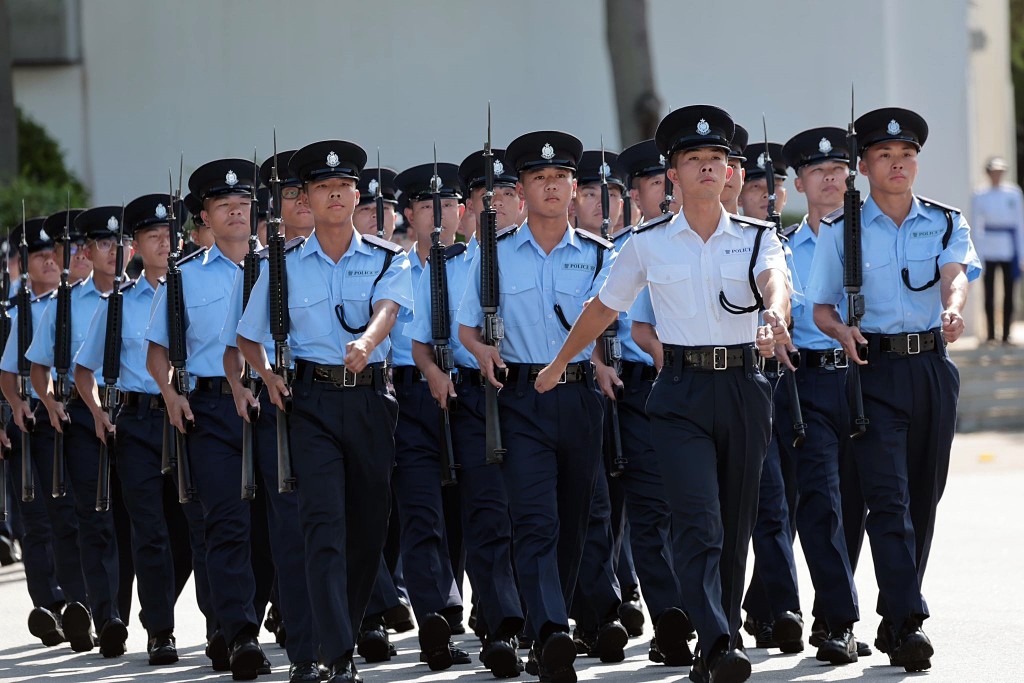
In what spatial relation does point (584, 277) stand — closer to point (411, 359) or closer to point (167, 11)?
point (411, 359)

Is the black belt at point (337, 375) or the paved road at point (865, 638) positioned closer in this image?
the black belt at point (337, 375)

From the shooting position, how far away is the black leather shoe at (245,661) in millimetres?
8141

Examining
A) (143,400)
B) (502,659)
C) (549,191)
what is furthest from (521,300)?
(143,400)

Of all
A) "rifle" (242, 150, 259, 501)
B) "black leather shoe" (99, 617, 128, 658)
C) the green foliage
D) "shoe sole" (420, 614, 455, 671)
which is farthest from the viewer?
the green foliage

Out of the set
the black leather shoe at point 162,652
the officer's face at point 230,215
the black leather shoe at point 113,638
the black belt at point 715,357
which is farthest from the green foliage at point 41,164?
the black belt at point 715,357

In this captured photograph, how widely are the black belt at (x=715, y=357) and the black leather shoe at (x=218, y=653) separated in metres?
2.61

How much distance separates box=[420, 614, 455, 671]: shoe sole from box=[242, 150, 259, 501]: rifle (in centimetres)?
96

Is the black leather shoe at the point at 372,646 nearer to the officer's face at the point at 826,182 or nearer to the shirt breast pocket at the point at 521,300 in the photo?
the shirt breast pocket at the point at 521,300

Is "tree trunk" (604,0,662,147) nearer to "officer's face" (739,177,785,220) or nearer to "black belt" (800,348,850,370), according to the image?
"officer's face" (739,177,785,220)

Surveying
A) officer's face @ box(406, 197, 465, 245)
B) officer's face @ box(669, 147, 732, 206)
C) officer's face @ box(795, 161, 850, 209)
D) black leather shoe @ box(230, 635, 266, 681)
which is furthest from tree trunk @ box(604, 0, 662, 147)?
officer's face @ box(669, 147, 732, 206)

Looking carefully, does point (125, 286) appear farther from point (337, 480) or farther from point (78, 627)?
point (337, 480)

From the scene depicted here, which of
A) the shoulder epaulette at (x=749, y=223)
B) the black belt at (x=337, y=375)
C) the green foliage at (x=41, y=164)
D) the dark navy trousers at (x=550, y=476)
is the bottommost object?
the dark navy trousers at (x=550, y=476)

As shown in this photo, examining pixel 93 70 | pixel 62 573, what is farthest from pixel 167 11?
pixel 62 573

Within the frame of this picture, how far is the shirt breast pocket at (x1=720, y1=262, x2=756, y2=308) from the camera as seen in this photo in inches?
280
